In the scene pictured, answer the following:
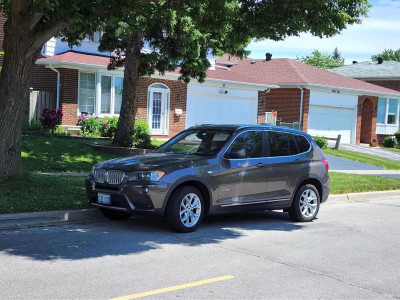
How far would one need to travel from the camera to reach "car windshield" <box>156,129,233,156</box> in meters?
9.02

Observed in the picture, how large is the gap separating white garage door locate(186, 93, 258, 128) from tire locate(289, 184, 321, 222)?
1658 cm

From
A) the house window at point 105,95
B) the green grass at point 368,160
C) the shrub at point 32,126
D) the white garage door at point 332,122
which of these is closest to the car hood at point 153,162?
the shrub at point 32,126

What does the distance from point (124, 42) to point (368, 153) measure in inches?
680

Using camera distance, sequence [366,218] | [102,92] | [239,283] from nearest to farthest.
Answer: [239,283] → [366,218] → [102,92]

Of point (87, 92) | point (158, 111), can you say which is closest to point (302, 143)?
point (87, 92)

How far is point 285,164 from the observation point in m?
9.63

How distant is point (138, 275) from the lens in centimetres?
591

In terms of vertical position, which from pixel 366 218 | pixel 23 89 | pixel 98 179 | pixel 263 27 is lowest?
pixel 366 218

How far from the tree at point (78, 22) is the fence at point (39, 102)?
10154 mm

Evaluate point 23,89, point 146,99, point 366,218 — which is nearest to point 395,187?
point 366,218

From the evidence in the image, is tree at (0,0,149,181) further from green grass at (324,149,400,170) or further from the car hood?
green grass at (324,149,400,170)

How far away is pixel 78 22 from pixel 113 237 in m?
3.91

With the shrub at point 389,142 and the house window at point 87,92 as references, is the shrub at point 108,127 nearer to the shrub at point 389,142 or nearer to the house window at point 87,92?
the house window at point 87,92

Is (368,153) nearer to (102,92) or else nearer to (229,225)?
(102,92)
